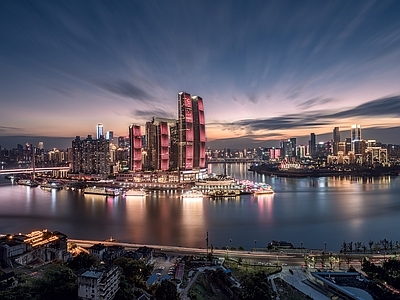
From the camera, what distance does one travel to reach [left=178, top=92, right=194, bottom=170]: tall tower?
18906mm

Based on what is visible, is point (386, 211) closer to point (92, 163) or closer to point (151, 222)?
point (151, 222)

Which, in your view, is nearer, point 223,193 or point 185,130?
point 223,193

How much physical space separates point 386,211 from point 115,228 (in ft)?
26.0

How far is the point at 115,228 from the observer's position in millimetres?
7840

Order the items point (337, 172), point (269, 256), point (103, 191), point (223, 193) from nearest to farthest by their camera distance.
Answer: point (269, 256)
point (223, 193)
point (103, 191)
point (337, 172)

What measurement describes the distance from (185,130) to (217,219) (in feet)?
35.2

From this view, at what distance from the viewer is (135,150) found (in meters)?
19.1

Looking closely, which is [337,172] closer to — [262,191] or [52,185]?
[262,191]

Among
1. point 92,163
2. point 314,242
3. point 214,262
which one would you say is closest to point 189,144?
point 92,163

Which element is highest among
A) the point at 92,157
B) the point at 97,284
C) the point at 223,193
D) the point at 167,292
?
the point at 92,157

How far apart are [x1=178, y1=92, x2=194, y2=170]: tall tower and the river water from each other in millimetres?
6514

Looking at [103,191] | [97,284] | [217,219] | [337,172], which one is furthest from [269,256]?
[337,172]

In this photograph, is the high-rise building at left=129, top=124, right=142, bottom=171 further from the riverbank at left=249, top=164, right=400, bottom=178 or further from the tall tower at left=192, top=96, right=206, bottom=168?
the riverbank at left=249, top=164, right=400, bottom=178

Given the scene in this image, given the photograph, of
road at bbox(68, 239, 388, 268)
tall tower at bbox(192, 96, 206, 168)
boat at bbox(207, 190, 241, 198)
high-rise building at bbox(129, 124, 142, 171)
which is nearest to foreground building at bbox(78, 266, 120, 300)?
road at bbox(68, 239, 388, 268)
